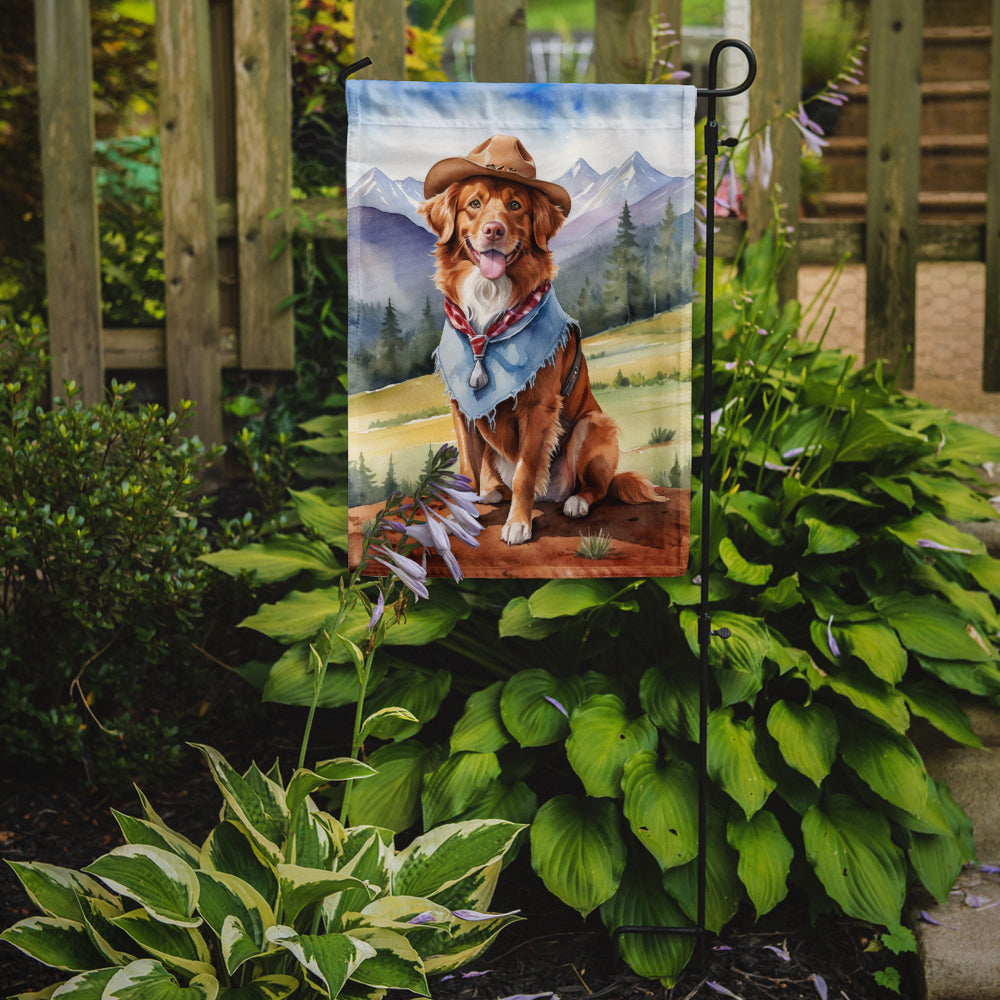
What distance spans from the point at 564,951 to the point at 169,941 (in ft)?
2.59

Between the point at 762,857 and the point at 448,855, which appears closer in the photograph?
the point at 448,855

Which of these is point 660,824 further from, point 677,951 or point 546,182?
point 546,182

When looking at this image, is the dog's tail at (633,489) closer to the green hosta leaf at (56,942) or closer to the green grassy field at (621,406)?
the green grassy field at (621,406)

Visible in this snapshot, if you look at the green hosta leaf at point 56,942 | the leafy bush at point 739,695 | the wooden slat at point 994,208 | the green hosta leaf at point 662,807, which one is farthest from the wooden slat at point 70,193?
the wooden slat at point 994,208

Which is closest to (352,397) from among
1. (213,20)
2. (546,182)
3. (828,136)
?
(546,182)

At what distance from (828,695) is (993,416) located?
2.30 metres

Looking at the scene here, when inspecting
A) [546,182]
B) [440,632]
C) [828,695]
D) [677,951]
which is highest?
[546,182]

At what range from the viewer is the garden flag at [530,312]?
1.78m

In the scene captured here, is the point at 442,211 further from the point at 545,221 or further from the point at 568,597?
the point at 568,597

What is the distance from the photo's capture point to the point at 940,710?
2123mm

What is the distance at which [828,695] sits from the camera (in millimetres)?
2139

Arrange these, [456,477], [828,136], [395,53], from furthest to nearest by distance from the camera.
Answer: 1. [828,136]
2. [395,53]
3. [456,477]

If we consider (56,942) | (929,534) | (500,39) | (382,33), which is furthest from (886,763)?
(382,33)

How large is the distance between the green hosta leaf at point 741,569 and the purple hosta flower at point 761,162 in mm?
954
